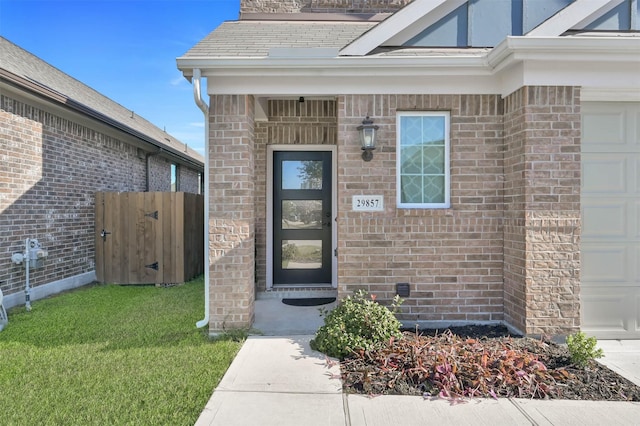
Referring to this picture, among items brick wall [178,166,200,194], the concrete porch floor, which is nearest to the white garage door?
the concrete porch floor

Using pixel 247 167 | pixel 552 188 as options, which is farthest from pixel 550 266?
pixel 247 167

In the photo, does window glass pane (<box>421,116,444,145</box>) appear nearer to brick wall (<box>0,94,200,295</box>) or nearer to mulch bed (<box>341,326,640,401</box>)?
mulch bed (<box>341,326,640,401</box>)

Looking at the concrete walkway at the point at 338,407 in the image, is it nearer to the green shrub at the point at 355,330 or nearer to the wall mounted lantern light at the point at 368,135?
the green shrub at the point at 355,330

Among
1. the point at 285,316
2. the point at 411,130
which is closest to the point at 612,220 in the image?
the point at 411,130

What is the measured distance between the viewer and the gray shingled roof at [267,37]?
4.45m

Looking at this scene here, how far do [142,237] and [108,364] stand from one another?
4201mm

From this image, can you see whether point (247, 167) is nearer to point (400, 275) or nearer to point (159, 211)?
point (400, 275)

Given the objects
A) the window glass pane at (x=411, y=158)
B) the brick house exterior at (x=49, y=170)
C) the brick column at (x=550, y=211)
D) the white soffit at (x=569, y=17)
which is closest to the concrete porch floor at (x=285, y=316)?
the window glass pane at (x=411, y=158)

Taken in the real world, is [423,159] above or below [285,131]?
below

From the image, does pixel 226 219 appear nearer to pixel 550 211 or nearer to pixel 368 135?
pixel 368 135

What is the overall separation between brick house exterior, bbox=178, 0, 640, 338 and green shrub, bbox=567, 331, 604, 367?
629mm

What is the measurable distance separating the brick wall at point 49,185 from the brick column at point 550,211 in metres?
7.17

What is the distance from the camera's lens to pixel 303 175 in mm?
6273

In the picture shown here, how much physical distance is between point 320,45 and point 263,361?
12.4 ft
